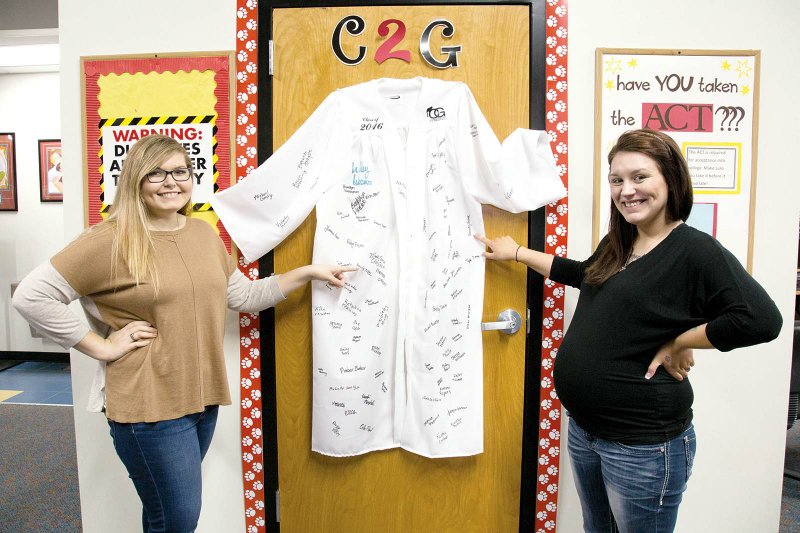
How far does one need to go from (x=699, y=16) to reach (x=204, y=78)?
1769 mm

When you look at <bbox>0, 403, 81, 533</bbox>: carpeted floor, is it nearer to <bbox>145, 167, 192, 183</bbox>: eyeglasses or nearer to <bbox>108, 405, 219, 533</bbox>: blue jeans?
<bbox>108, 405, 219, 533</bbox>: blue jeans

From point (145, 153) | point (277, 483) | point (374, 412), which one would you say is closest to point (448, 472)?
point (374, 412)

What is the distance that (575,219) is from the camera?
165 centimetres

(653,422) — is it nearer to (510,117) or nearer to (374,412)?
(374,412)

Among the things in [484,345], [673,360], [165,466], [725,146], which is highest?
[725,146]

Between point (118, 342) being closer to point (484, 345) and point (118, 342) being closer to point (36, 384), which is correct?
point (484, 345)

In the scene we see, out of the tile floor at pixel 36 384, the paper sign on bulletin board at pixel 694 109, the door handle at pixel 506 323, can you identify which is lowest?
the tile floor at pixel 36 384

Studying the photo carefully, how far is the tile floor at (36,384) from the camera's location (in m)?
3.62

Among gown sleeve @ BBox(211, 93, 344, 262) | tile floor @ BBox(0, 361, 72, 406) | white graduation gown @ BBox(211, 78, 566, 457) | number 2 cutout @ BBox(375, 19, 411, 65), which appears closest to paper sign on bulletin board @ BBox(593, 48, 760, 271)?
white graduation gown @ BBox(211, 78, 566, 457)

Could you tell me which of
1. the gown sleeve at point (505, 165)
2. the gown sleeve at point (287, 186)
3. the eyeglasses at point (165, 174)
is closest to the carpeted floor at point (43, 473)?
the gown sleeve at point (287, 186)

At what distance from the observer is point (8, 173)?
167 inches

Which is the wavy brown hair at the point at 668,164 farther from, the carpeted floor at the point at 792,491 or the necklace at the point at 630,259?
the carpeted floor at the point at 792,491

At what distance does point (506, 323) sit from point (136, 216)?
1.20 m

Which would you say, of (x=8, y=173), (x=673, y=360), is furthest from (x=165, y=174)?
(x=8, y=173)
